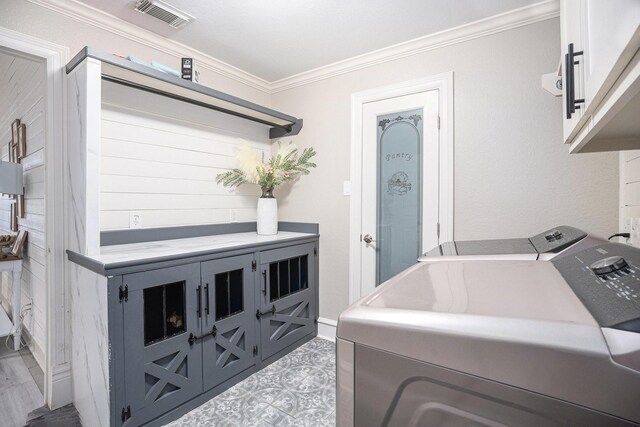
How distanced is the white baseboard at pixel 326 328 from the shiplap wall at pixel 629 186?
2.21 m

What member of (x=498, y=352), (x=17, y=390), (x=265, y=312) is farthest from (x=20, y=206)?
(x=498, y=352)

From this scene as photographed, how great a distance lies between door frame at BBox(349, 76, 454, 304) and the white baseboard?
328mm

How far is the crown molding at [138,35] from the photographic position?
1.93 meters

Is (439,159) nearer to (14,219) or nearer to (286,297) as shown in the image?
(286,297)

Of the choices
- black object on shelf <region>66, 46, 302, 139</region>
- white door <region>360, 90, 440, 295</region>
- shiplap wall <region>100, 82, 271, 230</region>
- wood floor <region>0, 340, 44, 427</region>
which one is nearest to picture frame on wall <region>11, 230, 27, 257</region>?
wood floor <region>0, 340, 44, 427</region>

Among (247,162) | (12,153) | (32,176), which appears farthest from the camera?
(12,153)

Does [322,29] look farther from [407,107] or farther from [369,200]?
[369,200]

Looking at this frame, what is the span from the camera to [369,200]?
2695 millimetres

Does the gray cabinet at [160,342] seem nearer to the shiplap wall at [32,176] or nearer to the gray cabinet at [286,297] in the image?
the gray cabinet at [286,297]

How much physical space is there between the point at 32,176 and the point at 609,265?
3.58 meters

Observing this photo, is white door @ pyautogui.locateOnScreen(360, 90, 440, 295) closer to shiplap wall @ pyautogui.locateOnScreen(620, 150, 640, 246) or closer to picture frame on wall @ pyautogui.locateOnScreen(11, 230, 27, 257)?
shiplap wall @ pyautogui.locateOnScreen(620, 150, 640, 246)

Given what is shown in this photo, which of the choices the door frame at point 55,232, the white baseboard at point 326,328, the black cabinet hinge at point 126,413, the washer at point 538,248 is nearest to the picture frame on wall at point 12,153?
the door frame at point 55,232

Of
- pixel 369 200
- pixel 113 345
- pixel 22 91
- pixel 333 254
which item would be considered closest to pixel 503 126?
pixel 369 200

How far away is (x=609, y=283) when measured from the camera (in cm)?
62
